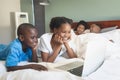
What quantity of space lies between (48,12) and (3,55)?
1.90 m

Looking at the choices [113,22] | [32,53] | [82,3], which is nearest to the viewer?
[32,53]

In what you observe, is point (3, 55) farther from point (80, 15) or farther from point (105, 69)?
point (80, 15)

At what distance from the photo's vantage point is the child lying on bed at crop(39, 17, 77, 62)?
1.27 meters

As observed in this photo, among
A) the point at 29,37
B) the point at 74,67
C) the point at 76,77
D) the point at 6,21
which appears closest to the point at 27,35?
the point at 29,37

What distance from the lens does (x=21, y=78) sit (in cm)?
75

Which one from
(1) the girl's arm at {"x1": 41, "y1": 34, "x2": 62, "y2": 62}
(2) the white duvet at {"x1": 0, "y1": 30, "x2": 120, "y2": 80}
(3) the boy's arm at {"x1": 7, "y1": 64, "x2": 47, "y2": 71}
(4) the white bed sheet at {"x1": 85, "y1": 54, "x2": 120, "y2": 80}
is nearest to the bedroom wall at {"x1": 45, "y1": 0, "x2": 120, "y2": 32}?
(2) the white duvet at {"x1": 0, "y1": 30, "x2": 120, "y2": 80}

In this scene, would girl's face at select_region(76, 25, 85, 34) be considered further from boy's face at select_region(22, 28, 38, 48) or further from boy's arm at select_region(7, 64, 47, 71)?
boy's arm at select_region(7, 64, 47, 71)

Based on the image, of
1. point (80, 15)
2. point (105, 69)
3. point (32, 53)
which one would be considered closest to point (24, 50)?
point (32, 53)

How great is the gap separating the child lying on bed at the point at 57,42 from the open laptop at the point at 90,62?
0.24 meters

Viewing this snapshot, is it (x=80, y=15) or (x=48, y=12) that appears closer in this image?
(x=80, y=15)

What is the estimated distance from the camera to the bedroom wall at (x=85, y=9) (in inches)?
99.3

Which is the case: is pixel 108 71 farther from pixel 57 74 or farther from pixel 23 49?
pixel 23 49

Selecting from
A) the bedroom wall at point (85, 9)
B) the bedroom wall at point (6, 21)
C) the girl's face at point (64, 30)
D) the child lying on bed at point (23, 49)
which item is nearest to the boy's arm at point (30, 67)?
the child lying on bed at point (23, 49)

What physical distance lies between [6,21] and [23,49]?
221 centimetres
